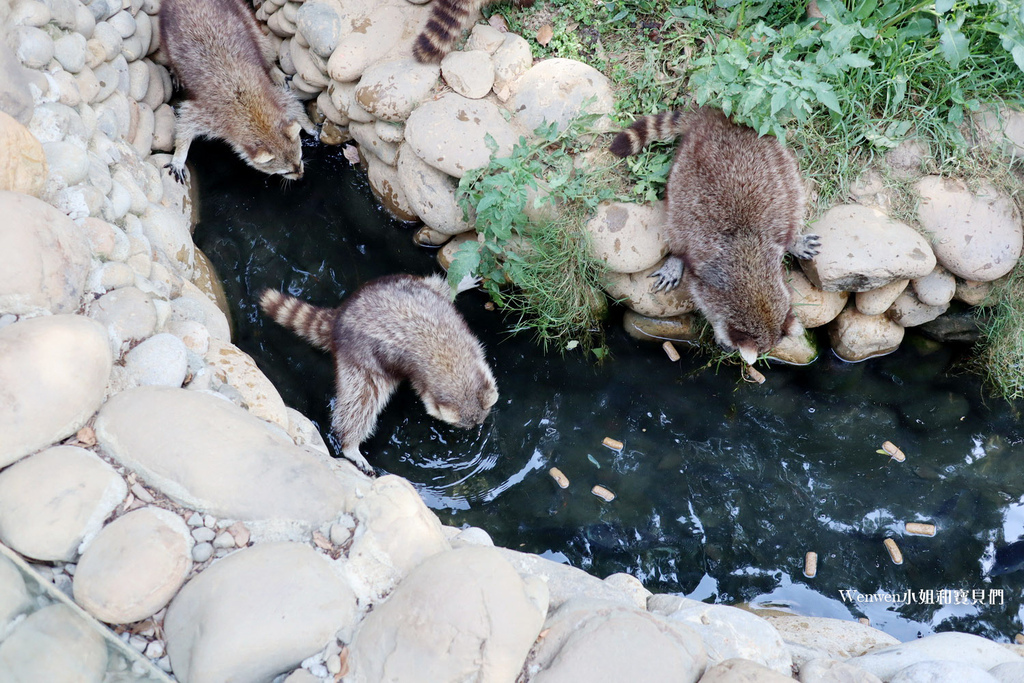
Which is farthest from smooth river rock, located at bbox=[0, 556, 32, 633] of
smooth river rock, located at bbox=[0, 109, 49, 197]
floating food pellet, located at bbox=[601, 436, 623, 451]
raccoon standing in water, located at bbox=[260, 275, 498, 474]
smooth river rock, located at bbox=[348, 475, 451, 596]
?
floating food pellet, located at bbox=[601, 436, 623, 451]

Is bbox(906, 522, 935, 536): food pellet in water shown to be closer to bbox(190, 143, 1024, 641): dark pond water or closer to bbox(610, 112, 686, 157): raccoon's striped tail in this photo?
bbox(190, 143, 1024, 641): dark pond water

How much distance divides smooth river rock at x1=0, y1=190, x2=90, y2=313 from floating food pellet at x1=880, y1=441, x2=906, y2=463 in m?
4.24

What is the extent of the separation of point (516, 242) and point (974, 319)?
2.87 metres

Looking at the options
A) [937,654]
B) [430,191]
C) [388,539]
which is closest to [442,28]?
[430,191]

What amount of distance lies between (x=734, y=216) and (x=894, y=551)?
6.59 feet

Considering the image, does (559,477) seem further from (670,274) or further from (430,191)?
(430,191)

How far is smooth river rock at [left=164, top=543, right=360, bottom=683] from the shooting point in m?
2.21

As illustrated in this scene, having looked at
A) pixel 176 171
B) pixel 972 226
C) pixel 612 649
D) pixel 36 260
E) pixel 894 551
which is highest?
pixel 972 226

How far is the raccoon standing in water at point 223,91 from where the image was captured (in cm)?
477

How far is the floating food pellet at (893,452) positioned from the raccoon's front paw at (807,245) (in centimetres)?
121

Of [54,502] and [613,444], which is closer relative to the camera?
[54,502]

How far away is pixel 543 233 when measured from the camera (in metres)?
4.22

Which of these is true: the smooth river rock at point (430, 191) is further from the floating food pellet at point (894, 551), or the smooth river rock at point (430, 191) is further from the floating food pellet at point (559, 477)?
the floating food pellet at point (894, 551)

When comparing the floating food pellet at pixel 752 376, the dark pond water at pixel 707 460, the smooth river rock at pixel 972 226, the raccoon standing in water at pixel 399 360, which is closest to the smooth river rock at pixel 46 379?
the raccoon standing in water at pixel 399 360
